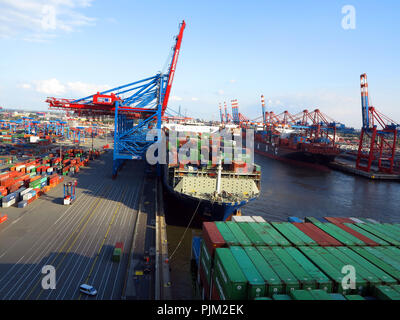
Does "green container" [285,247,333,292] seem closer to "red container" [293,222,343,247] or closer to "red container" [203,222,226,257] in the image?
"red container" [293,222,343,247]

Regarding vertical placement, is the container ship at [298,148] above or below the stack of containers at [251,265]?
above

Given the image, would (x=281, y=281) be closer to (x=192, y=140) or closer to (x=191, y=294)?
(x=191, y=294)

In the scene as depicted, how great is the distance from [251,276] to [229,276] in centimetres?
75

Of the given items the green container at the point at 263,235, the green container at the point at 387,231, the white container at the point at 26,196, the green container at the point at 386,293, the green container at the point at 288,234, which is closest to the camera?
the green container at the point at 386,293

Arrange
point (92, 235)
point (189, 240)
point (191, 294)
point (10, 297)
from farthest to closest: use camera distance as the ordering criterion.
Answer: point (189, 240), point (92, 235), point (191, 294), point (10, 297)

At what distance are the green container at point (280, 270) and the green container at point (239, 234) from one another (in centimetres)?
68

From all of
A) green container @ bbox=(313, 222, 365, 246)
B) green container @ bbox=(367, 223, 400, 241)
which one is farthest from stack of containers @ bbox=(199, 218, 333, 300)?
green container @ bbox=(367, 223, 400, 241)

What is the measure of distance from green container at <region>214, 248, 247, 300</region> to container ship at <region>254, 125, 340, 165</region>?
60779 mm

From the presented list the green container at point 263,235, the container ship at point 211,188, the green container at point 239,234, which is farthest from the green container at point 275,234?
the container ship at point 211,188

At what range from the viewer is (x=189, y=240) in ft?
71.5

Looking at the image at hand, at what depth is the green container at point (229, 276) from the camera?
8.84 meters

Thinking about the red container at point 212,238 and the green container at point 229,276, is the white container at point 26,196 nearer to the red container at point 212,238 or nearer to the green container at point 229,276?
the red container at point 212,238
